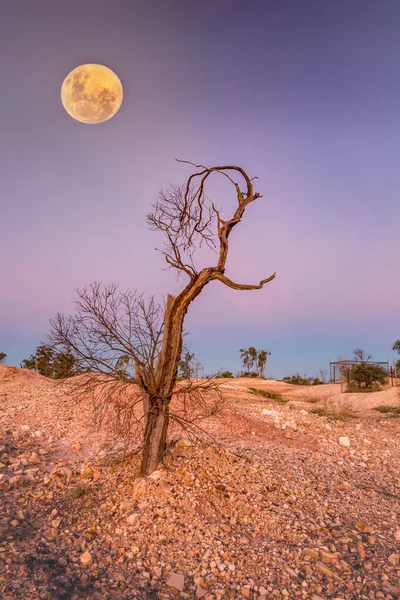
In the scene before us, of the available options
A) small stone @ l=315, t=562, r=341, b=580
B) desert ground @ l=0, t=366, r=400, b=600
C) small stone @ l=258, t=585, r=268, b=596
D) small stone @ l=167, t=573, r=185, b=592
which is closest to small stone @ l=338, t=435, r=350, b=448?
desert ground @ l=0, t=366, r=400, b=600

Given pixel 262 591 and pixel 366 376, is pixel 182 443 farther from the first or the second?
pixel 366 376

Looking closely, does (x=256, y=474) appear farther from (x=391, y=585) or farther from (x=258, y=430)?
(x=258, y=430)

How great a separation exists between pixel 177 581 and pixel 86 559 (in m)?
1.21

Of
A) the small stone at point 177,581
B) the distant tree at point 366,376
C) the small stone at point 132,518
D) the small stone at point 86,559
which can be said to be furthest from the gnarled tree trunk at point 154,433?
the distant tree at point 366,376

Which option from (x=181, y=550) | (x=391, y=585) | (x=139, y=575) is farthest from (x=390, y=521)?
(x=139, y=575)

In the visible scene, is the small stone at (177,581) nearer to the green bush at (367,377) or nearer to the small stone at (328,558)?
the small stone at (328,558)

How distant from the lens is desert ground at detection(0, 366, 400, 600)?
498 centimetres

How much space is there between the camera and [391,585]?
5.06 m

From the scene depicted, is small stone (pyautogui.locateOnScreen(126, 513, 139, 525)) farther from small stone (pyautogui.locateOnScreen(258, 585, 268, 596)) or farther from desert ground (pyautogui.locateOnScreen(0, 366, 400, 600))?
small stone (pyautogui.locateOnScreen(258, 585, 268, 596))

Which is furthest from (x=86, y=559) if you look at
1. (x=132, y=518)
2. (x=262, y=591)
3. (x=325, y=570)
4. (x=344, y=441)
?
(x=344, y=441)

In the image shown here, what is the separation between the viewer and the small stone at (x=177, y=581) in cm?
494

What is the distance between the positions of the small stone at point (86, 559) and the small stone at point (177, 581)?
105 cm

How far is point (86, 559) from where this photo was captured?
5.36 m

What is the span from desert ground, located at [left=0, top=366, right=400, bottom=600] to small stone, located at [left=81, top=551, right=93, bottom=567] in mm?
13
